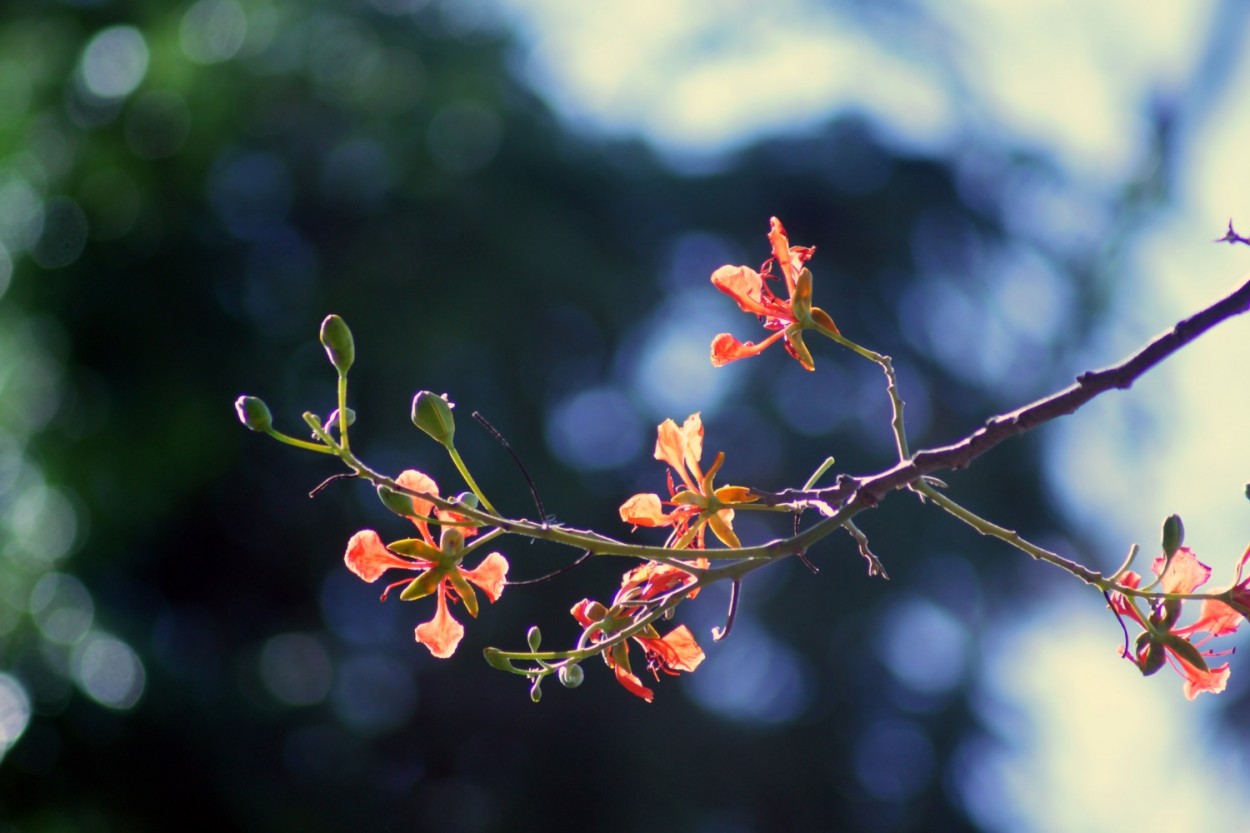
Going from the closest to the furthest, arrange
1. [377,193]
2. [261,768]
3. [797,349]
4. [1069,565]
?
1. [1069,565]
2. [797,349]
3. [261,768]
4. [377,193]

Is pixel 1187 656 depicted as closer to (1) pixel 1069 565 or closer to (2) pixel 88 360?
(1) pixel 1069 565

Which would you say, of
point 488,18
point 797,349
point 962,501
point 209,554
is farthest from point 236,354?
point 797,349

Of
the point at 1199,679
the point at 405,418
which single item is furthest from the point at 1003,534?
the point at 405,418

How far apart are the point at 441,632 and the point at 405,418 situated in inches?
210

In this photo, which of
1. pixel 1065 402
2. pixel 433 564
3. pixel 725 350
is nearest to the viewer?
pixel 1065 402

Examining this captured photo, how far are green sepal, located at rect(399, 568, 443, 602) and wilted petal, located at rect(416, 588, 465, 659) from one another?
79 mm

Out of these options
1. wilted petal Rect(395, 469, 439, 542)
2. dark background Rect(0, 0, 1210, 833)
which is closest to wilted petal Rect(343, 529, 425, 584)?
wilted petal Rect(395, 469, 439, 542)

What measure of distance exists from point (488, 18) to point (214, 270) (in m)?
2.28

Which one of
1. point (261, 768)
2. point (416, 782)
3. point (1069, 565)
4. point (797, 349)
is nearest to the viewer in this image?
point (1069, 565)

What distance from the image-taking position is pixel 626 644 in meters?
1.09

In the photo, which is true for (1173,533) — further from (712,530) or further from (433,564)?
(433,564)

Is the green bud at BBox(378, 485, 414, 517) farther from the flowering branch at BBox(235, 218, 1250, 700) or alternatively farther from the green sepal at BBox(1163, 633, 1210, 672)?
the green sepal at BBox(1163, 633, 1210, 672)

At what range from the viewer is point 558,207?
730 centimetres

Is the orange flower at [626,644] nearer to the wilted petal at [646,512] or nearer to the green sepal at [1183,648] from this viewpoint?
the wilted petal at [646,512]
